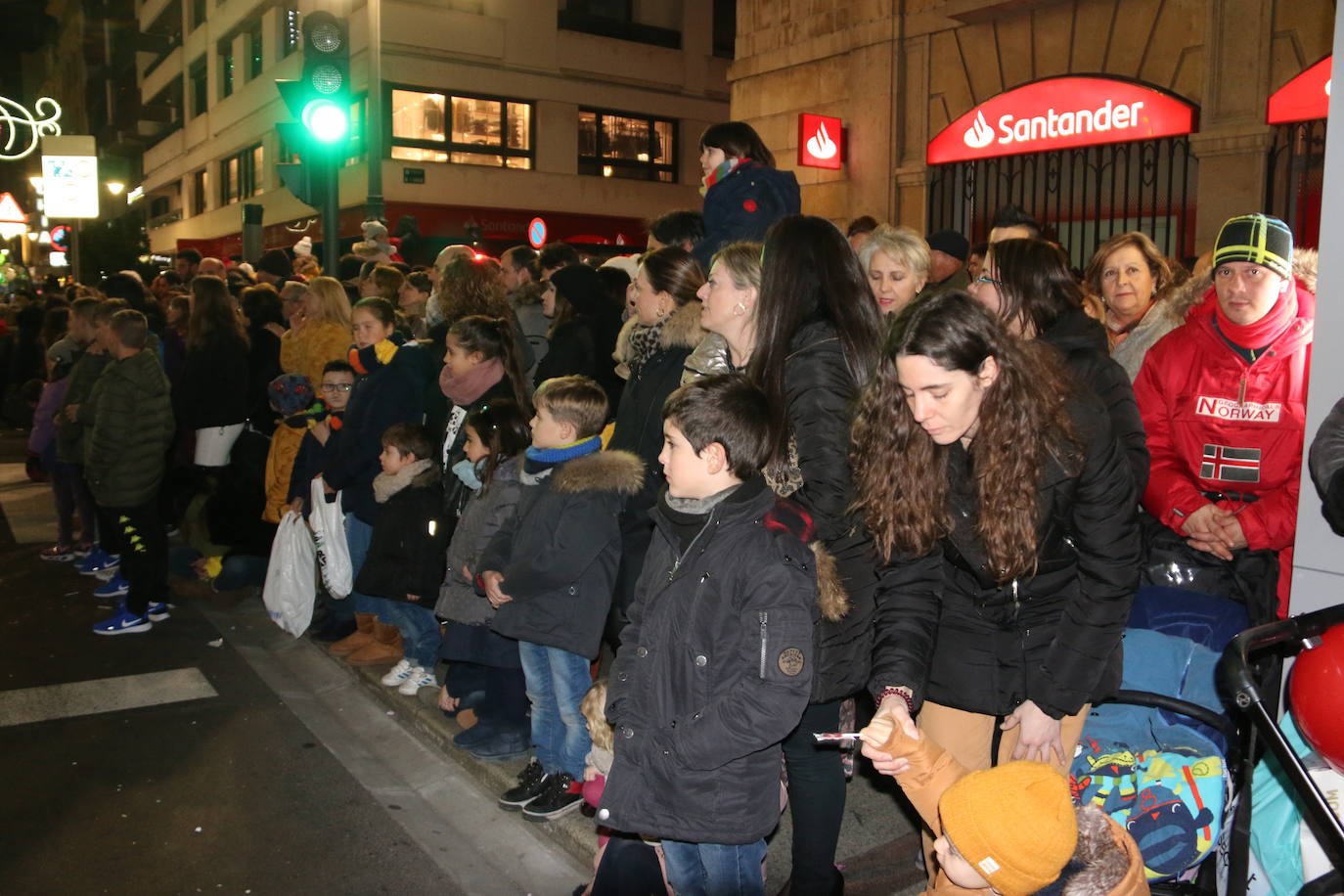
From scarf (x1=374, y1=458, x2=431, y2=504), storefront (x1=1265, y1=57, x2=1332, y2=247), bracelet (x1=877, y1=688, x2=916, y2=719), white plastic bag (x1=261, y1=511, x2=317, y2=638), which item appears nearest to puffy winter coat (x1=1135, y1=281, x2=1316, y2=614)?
bracelet (x1=877, y1=688, x2=916, y2=719)

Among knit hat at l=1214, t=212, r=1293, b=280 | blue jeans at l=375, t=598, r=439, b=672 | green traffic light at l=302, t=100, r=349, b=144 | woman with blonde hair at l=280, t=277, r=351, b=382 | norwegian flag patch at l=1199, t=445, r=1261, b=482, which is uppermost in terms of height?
green traffic light at l=302, t=100, r=349, b=144

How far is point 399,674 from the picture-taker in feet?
19.7

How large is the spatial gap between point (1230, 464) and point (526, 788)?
3.09 meters

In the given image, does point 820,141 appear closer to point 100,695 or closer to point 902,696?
point 100,695

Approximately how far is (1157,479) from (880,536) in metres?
1.63

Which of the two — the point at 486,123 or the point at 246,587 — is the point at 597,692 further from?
the point at 486,123

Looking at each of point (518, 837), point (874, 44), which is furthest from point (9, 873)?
point (874, 44)

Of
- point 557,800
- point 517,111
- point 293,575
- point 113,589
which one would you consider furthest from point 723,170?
point 517,111

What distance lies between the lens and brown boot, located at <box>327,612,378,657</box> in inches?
259

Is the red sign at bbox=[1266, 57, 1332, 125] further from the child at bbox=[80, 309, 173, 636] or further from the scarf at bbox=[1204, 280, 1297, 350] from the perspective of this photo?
the child at bbox=[80, 309, 173, 636]

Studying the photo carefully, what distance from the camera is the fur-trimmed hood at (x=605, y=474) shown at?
4297 millimetres

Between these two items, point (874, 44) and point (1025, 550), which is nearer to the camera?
point (1025, 550)

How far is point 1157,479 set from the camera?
4.07 meters

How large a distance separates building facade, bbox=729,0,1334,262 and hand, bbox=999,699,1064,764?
7.82m
